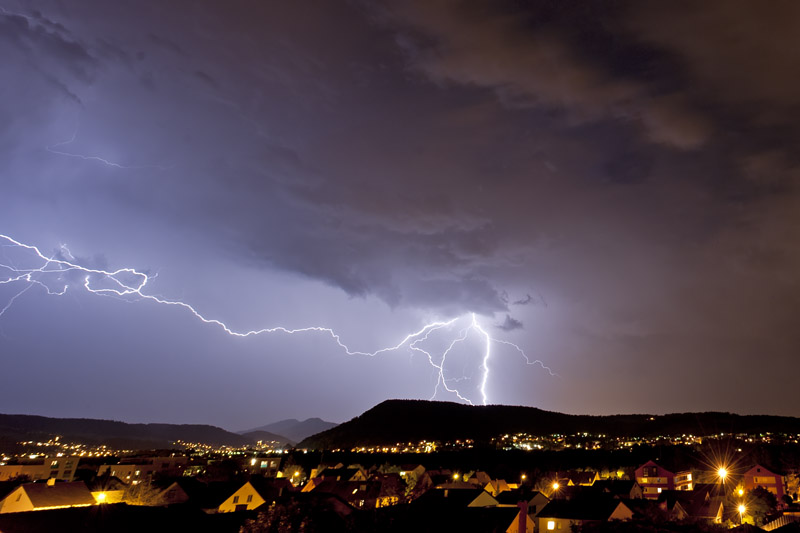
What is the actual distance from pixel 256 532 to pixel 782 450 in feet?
381

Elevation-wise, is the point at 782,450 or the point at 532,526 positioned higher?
the point at 782,450

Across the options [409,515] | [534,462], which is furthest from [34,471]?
[534,462]

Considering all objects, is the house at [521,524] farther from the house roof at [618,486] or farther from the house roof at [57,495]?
the house roof at [57,495]

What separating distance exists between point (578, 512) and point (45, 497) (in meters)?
35.2

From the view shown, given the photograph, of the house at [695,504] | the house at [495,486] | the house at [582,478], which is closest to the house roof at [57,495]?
the house at [695,504]

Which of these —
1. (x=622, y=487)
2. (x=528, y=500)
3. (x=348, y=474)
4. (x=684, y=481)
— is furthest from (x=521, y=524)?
(x=684, y=481)

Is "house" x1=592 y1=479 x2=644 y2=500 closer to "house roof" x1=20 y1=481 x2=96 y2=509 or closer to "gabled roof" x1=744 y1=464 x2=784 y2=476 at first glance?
"gabled roof" x1=744 y1=464 x2=784 y2=476

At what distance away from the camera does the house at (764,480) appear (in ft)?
183

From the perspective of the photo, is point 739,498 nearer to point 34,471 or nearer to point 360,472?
point 360,472

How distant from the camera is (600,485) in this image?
47812 mm

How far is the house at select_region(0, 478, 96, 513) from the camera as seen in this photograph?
29516mm

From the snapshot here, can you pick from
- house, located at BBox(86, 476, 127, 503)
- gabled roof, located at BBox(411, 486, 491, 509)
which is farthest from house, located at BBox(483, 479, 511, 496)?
house, located at BBox(86, 476, 127, 503)

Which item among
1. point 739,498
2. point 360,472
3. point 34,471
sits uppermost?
point 739,498

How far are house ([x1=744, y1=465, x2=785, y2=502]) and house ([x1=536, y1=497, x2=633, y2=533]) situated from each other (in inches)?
1372
